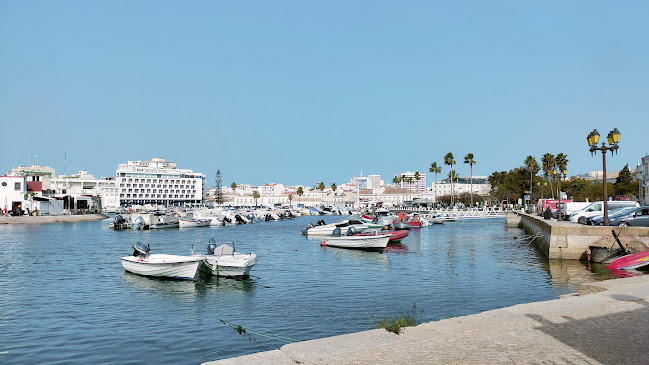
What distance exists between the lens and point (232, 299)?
2073 cm

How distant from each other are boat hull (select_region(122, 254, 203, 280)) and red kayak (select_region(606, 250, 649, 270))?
64.3 feet

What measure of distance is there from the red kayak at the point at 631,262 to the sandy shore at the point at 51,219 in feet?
294

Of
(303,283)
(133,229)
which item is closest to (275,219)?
(133,229)

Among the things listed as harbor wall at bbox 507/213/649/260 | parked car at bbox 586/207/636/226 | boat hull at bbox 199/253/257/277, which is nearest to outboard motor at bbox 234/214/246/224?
parked car at bbox 586/207/636/226

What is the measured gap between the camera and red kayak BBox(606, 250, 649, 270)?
2277 centimetres

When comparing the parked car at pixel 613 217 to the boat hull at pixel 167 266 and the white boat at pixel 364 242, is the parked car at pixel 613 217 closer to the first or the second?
the white boat at pixel 364 242

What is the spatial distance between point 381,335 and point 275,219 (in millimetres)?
111365

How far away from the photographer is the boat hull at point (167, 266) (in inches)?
963

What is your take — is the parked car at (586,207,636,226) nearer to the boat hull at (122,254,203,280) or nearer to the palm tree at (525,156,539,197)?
the boat hull at (122,254,203,280)

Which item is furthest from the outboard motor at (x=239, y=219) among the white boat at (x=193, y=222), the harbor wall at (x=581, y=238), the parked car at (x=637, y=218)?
the parked car at (x=637, y=218)

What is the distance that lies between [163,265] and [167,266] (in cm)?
22

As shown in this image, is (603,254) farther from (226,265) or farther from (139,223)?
(139,223)

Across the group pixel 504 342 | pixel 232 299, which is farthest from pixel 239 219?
pixel 504 342

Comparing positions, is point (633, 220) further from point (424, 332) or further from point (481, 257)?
point (424, 332)
